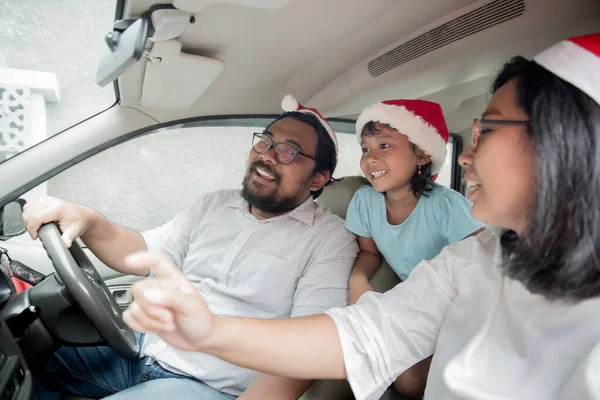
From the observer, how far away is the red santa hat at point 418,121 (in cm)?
163

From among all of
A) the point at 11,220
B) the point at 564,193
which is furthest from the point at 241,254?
the point at 564,193

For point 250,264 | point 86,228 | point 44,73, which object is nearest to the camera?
point 86,228

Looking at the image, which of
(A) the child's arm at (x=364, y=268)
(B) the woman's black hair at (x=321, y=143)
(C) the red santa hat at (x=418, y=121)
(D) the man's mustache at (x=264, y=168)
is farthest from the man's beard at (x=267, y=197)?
(C) the red santa hat at (x=418, y=121)

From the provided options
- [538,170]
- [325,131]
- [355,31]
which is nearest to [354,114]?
[325,131]

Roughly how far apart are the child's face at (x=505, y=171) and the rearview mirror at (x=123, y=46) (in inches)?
33.5

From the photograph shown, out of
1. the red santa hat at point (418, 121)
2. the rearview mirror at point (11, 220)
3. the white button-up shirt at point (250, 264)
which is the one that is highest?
the red santa hat at point (418, 121)

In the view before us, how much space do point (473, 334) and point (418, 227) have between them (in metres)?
0.71

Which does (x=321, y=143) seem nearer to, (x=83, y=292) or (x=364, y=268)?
(x=364, y=268)

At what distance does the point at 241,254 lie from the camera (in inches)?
64.0

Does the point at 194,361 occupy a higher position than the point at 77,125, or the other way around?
the point at 77,125

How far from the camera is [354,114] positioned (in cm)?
231

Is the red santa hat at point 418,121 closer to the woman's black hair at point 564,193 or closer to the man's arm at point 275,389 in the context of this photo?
the woman's black hair at point 564,193

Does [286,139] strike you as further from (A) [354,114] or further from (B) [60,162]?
(B) [60,162]

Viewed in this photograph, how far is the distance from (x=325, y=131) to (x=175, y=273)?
1339mm
